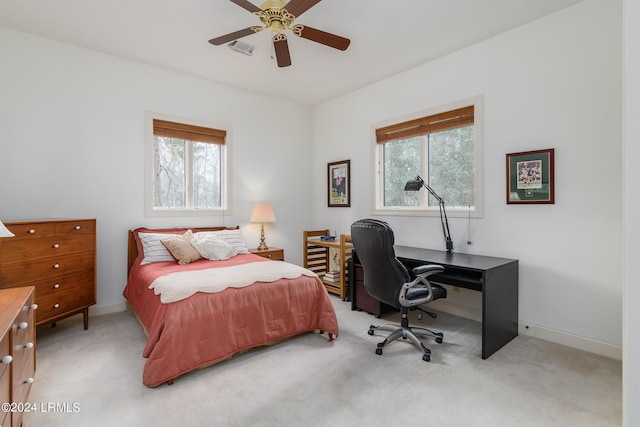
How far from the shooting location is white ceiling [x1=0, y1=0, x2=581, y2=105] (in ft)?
8.47

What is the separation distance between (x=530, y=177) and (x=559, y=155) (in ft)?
0.88

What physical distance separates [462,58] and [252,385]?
3561mm

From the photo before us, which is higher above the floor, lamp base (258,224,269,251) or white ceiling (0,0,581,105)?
white ceiling (0,0,581,105)

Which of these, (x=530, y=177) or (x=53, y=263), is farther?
(x=530, y=177)

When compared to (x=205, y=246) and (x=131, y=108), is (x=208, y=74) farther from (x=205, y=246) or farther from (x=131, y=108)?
(x=205, y=246)

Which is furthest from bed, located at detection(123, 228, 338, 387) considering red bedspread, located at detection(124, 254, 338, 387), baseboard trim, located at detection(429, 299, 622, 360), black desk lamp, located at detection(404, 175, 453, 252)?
baseboard trim, located at detection(429, 299, 622, 360)

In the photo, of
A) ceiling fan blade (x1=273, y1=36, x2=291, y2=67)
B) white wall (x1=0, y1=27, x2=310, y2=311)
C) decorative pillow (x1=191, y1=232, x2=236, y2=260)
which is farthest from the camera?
decorative pillow (x1=191, y1=232, x2=236, y2=260)

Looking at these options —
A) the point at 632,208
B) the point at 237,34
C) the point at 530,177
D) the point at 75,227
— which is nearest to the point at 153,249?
the point at 75,227

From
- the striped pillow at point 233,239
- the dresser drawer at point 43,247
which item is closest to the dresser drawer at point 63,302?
the dresser drawer at point 43,247

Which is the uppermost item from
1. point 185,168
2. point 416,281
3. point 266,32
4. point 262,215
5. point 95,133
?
point 266,32

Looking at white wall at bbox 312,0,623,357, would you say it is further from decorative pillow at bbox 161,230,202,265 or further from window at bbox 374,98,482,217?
decorative pillow at bbox 161,230,202,265

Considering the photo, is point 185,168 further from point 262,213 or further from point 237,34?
point 237,34

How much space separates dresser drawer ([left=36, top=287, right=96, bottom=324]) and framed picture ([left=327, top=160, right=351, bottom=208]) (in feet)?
10.3

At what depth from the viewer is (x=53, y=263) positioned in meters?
2.71
